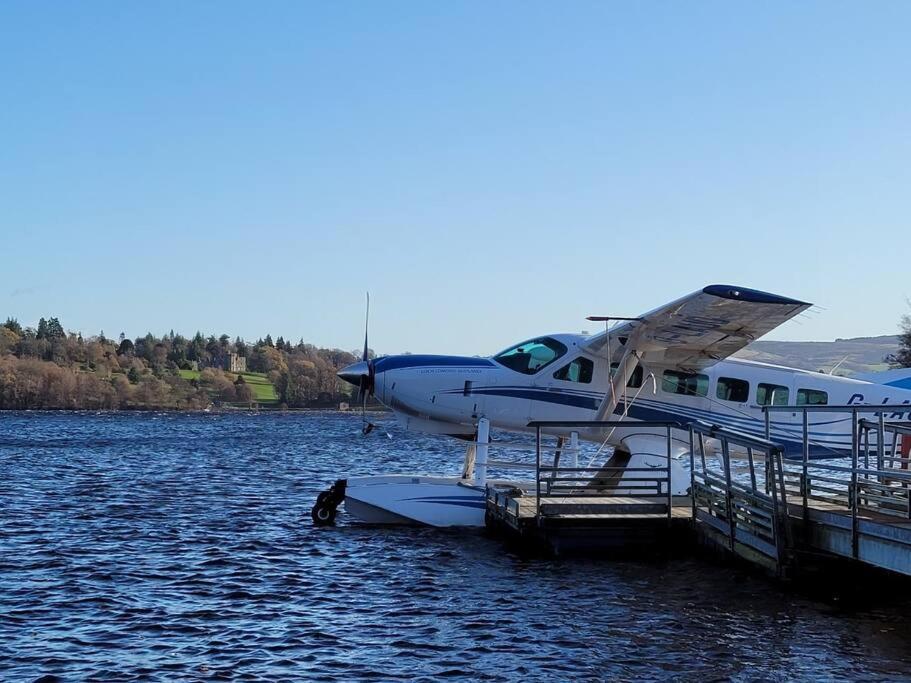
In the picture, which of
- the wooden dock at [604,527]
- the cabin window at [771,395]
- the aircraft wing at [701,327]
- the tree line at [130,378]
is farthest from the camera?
the tree line at [130,378]

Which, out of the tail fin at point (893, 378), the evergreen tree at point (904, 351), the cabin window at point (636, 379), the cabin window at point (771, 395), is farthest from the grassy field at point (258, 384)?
the cabin window at point (771, 395)

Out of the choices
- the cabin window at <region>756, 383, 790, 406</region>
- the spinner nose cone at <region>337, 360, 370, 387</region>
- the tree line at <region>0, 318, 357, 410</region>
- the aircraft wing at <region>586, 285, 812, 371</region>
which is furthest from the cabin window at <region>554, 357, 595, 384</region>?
the tree line at <region>0, 318, 357, 410</region>

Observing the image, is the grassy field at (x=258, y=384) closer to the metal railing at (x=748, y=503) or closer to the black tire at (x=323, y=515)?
the black tire at (x=323, y=515)

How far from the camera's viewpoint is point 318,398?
162 m

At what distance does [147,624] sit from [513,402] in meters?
8.52

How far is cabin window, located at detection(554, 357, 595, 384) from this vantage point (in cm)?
1961

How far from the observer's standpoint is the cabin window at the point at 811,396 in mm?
19422

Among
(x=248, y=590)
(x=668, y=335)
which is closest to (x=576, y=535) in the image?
(x=668, y=335)

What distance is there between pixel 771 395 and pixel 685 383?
5.13 ft

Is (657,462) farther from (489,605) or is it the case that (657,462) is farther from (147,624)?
(147,624)

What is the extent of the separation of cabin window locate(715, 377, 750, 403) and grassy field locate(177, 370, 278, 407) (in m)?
144

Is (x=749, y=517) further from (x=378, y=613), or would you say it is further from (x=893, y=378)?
(x=893, y=378)

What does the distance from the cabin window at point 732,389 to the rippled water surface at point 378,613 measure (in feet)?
15.2

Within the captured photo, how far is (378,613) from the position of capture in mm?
13617
